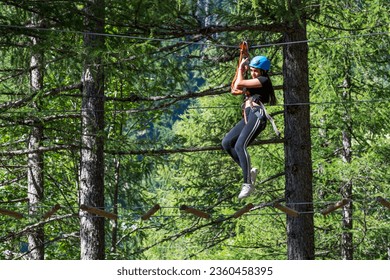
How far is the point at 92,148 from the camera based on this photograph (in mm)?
11969

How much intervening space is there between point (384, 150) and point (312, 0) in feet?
17.4

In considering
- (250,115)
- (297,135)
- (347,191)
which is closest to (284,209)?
(250,115)

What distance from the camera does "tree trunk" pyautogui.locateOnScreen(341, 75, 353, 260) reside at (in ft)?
51.5

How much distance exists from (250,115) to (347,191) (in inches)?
285

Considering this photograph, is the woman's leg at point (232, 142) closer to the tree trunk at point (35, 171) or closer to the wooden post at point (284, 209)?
the wooden post at point (284, 209)

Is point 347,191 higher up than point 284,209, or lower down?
lower down

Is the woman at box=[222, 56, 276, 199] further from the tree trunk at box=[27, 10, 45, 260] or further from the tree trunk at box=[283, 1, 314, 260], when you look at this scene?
the tree trunk at box=[27, 10, 45, 260]

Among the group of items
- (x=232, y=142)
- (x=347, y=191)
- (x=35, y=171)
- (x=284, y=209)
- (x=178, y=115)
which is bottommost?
(x=347, y=191)

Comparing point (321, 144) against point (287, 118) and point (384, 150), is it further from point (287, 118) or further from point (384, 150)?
point (287, 118)

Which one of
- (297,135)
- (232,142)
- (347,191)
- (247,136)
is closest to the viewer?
(247,136)

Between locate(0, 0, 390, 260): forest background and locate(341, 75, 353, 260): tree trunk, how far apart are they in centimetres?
3

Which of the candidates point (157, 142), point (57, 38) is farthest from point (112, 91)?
point (57, 38)

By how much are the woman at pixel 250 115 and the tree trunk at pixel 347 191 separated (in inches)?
240

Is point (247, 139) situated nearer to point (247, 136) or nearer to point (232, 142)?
point (247, 136)
